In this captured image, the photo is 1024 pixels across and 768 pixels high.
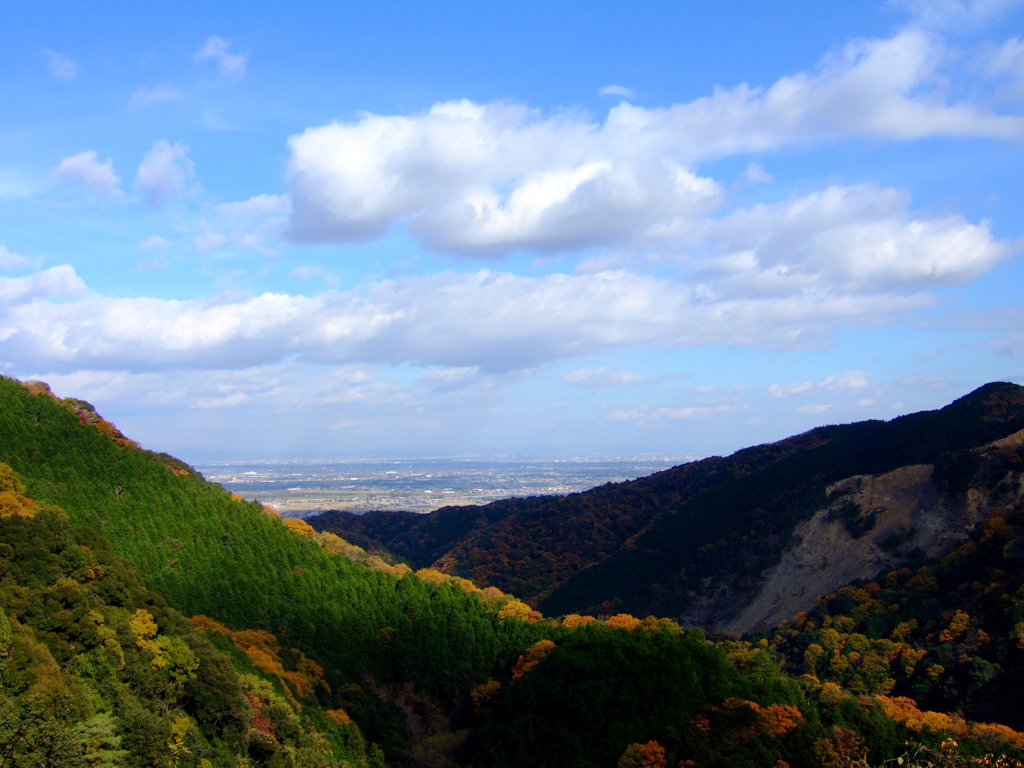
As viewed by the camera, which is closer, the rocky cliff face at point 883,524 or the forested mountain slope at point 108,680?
the forested mountain slope at point 108,680

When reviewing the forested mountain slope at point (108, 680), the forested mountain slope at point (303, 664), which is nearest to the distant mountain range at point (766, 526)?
the forested mountain slope at point (303, 664)

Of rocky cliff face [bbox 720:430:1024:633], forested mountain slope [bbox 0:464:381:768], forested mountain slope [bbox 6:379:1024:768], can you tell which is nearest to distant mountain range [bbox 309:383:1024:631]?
rocky cliff face [bbox 720:430:1024:633]

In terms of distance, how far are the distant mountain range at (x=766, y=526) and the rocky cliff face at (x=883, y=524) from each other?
163 mm

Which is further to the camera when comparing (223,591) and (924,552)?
(924,552)

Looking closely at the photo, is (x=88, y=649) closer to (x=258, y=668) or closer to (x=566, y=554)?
(x=258, y=668)

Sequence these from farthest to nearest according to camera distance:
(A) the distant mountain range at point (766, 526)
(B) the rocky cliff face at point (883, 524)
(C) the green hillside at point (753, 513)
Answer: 1. (C) the green hillside at point (753, 513)
2. (A) the distant mountain range at point (766, 526)
3. (B) the rocky cliff face at point (883, 524)

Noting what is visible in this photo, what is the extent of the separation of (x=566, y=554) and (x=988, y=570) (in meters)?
67.5

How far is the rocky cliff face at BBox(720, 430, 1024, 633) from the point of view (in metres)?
82.1

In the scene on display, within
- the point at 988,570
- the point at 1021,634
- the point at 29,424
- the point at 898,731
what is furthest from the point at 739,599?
the point at 29,424

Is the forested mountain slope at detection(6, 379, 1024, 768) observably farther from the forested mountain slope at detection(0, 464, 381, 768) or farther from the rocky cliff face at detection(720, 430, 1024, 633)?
the rocky cliff face at detection(720, 430, 1024, 633)

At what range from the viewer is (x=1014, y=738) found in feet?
128

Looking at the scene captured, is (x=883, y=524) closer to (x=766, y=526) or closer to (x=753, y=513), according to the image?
(x=766, y=526)

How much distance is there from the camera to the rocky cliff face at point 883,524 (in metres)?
82.1

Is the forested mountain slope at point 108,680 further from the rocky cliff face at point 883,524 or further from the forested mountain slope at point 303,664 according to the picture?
the rocky cliff face at point 883,524
